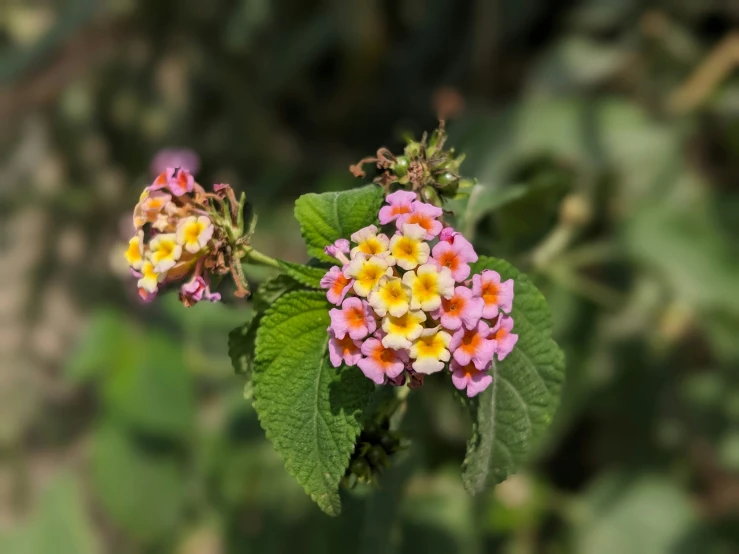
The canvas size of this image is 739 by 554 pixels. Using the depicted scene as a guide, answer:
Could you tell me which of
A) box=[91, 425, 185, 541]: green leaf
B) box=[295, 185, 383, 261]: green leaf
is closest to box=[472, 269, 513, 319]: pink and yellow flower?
box=[295, 185, 383, 261]: green leaf

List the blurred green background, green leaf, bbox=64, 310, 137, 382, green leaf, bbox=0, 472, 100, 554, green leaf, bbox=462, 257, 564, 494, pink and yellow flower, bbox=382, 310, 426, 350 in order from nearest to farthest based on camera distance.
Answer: pink and yellow flower, bbox=382, 310, 426, 350
green leaf, bbox=462, 257, 564, 494
the blurred green background
green leaf, bbox=64, 310, 137, 382
green leaf, bbox=0, 472, 100, 554

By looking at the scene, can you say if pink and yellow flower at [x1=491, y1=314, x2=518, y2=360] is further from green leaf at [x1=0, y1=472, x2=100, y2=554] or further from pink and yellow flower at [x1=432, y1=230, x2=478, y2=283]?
green leaf at [x1=0, y1=472, x2=100, y2=554]

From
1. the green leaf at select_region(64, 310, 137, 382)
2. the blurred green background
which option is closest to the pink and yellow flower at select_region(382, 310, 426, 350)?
the blurred green background

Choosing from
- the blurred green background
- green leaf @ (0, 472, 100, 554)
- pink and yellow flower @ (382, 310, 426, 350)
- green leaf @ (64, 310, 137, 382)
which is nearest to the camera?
pink and yellow flower @ (382, 310, 426, 350)

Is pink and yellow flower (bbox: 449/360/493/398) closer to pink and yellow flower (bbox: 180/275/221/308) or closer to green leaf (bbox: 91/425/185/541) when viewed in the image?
pink and yellow flower (bbox: 180/275/221/308)

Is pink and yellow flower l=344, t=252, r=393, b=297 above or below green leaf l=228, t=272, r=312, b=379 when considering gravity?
below

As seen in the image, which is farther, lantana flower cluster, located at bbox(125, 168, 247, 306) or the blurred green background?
the blurred green background

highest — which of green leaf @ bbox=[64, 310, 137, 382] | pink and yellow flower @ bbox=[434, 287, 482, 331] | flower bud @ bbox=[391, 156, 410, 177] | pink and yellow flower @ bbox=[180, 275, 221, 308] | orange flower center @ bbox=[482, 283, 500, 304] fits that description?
green leaf @ bbox=[64, 310, 137, 382]

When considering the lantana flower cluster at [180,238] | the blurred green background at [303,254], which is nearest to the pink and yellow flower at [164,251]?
the lantana flower cluster at [180,238]
